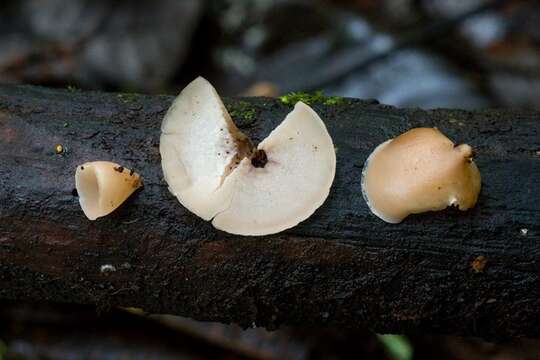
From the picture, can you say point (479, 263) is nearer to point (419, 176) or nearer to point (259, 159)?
point (419, 176)

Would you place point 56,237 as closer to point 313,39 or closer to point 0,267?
point 0,267

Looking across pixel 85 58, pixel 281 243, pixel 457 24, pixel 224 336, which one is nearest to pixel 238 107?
pixel 281 243

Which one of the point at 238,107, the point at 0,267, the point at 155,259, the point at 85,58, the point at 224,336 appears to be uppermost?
the point at 85,58

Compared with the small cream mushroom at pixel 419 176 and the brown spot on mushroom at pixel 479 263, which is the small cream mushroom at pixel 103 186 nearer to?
the small cream mushroom at pixel 419 176

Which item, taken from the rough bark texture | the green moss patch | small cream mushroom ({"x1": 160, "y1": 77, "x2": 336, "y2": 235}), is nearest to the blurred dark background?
the green moss patch

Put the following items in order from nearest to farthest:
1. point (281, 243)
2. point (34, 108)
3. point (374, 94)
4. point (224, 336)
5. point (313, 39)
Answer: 1. point (281, 243)
2. point (34, 108)
3. point (224, 336)
4. point (374, 94)
5. point (313, 39)

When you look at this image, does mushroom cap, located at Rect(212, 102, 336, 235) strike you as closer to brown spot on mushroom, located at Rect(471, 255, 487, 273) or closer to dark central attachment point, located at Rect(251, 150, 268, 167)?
dark central attachment point, located at Rect(251, 150, 268, 167)

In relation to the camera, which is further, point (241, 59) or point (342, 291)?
point (241, 59)
